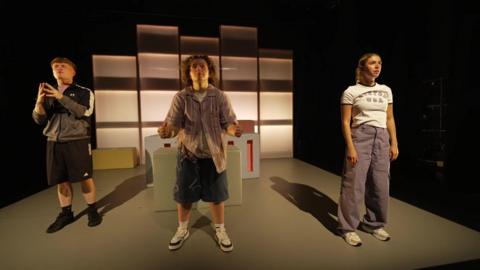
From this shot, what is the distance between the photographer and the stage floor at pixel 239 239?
1468mm

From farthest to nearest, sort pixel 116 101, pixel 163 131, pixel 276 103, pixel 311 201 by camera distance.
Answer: pixel 276 103, pixel 116 101, pixel 311 201, pixel 163 131

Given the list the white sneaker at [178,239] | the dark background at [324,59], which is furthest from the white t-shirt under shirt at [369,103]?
the white sneaker at [178,239]

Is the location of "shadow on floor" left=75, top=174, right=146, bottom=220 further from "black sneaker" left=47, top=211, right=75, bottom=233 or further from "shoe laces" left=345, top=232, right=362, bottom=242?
"shoe laces" left=345, top=232, right=362, bottom=242

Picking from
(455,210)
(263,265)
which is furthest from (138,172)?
(455,210)

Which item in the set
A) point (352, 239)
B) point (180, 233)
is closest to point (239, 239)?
point (180, 233)

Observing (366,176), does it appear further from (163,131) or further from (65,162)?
(65,162)

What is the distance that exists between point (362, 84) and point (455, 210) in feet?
5.83

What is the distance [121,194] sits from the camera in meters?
2.87

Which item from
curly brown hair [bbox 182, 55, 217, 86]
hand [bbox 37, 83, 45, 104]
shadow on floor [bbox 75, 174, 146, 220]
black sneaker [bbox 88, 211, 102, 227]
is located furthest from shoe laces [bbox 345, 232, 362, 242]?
hand [bbox 37, 83, 45, 104]

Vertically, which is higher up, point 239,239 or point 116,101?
point 116,101

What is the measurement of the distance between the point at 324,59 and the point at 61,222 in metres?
5.04

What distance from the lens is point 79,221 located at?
6.89 ft

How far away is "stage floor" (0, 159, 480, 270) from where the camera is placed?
4.82 ft

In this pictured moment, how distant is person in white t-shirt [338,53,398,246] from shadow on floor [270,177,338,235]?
0.32 m
